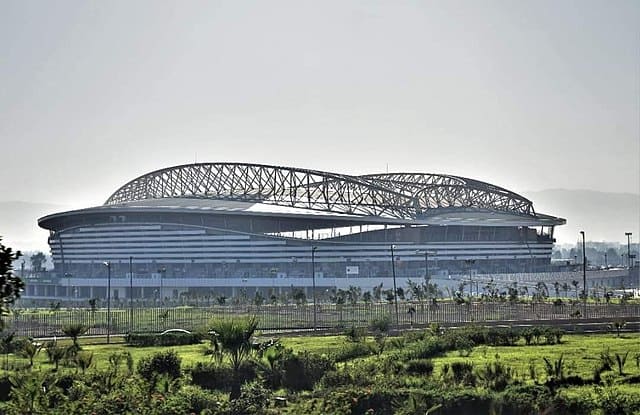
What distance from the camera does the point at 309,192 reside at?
135m

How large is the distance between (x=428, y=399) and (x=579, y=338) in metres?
18.4

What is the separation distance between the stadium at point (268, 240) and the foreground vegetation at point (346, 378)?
282ft

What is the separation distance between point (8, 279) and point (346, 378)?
457 inches

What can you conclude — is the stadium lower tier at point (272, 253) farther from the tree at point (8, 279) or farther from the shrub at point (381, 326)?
the tree at point (8, 279)

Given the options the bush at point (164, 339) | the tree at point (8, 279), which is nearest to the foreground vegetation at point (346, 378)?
the bush at point (164, 339)

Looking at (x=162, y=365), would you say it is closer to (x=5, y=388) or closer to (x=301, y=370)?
(x=301, y=370)

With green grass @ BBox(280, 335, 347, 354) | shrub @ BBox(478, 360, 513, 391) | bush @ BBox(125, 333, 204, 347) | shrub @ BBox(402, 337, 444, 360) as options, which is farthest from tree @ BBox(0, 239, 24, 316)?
bush @ BBox(125, 333, 204, 347)

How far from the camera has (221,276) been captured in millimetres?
125625

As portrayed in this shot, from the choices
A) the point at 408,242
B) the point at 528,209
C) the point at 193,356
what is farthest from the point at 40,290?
the point at 193,356

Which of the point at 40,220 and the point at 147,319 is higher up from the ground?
the point at 40,220

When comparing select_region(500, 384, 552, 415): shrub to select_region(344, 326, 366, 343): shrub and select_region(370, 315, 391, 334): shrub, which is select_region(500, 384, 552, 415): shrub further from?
select_region(370, 315, 391, 334): shrub

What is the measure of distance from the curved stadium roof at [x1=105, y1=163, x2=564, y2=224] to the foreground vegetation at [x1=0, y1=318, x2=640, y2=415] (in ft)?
317

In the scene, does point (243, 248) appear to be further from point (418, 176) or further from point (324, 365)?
point (324, 365)

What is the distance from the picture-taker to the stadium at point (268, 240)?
408 feet
